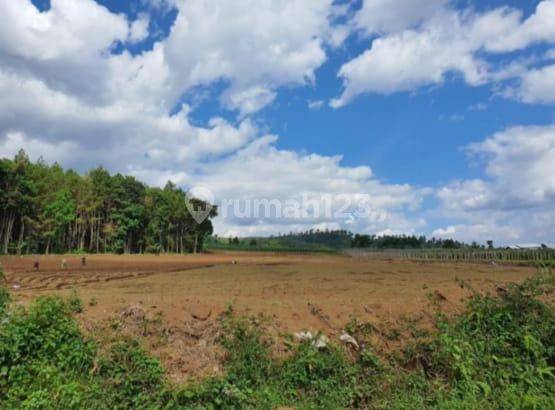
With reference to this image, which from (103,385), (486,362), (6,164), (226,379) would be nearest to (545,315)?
(486,362)

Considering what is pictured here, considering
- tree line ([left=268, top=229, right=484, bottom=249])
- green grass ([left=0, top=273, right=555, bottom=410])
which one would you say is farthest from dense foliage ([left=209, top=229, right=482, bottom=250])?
green grass ([left=0, top=273, right=555, bottom=410])

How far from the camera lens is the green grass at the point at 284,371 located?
5.27m

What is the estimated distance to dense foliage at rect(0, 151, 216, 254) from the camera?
161 feet

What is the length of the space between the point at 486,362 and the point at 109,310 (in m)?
6.38

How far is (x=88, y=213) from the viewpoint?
59.0 metres

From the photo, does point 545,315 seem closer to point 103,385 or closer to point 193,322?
point 193,322

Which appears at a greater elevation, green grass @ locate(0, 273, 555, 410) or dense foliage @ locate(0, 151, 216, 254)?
dense foliage @ locate(0, 151, 216, 254)

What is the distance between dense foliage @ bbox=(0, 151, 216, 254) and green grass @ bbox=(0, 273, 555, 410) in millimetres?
49521

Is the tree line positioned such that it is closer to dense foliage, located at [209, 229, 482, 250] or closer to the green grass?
dense foliage, located at [209, 229, 482, 250]

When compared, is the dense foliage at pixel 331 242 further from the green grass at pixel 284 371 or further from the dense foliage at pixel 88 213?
the green grass at pixel 284 371

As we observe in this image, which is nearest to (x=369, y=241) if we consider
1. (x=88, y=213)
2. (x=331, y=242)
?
(x=331, y=242)

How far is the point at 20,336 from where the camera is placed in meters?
5.57

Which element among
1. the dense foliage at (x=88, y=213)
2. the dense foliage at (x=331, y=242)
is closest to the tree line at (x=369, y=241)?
the dense foliage at (x=331, y=242)

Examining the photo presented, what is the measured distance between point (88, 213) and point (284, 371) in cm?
5989
